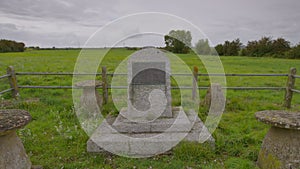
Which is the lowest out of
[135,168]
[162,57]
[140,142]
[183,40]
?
[135,168]

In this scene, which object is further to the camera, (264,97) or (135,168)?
(264,97)

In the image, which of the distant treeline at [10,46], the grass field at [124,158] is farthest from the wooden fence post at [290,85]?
the distant treeline at [10,46]

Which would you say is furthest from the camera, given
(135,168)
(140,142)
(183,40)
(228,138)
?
(183,40)

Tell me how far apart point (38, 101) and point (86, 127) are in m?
3.34

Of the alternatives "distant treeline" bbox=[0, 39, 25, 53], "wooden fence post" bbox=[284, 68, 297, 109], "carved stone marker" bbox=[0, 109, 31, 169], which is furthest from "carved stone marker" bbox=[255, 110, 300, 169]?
"distant treeline" bbox=[0, 39, 25, 53]

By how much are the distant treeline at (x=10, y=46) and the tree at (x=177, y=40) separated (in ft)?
137

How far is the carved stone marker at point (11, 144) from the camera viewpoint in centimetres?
300

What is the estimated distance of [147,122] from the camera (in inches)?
176

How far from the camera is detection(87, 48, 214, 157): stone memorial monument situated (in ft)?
13.1

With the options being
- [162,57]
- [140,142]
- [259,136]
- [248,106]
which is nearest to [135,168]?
[140,142]

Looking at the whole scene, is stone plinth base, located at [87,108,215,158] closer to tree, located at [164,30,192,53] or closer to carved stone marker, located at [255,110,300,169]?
carved stone marker, located at [255,110,300,169]

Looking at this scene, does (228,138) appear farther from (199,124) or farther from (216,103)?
(216,103)

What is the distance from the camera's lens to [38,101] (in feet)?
23.6

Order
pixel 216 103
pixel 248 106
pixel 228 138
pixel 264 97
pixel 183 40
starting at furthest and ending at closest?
pixel 264 97 < pixel 248 106 < pixel 216 103 < pixel 183 40 < pixel 228 138
